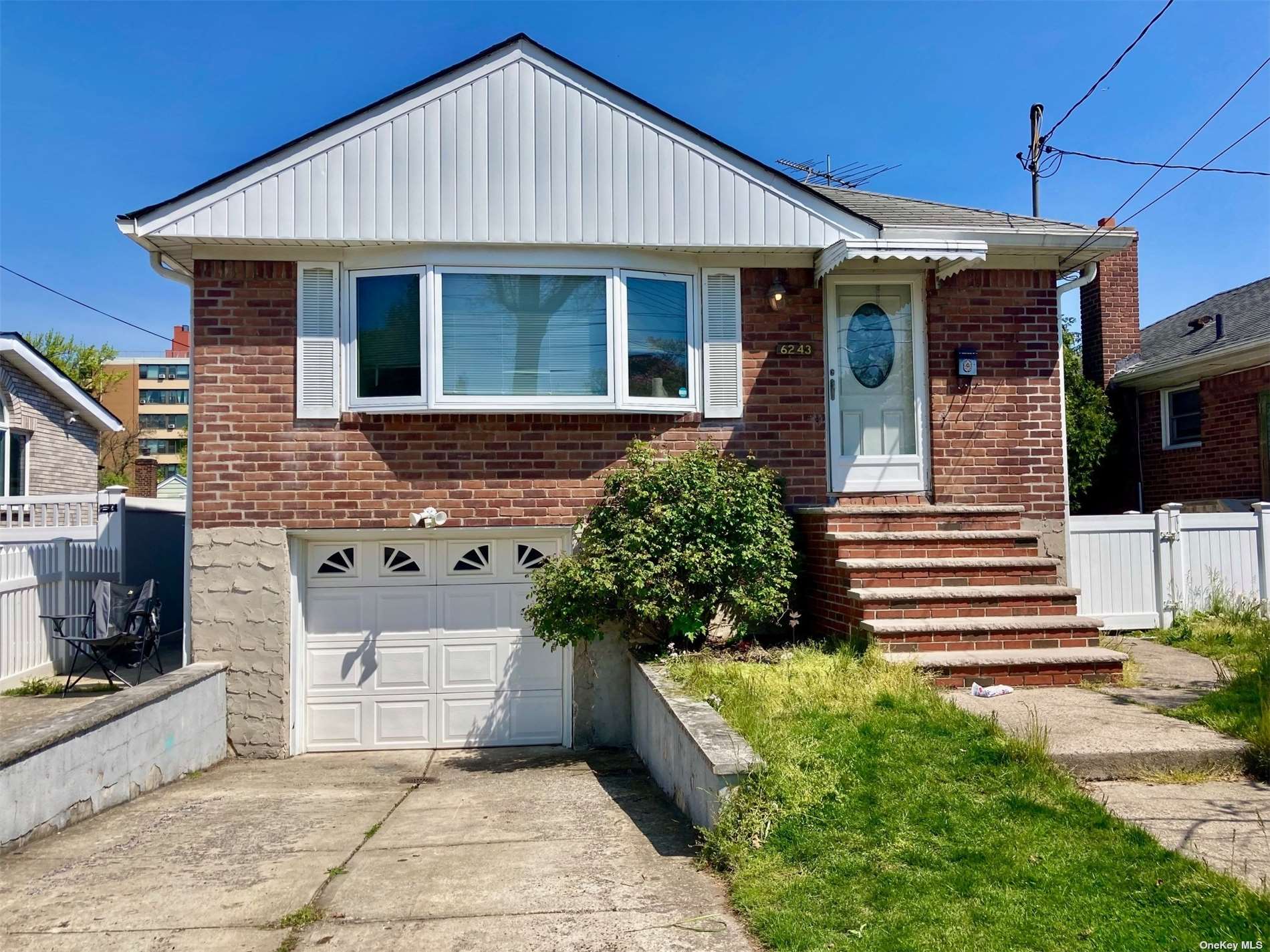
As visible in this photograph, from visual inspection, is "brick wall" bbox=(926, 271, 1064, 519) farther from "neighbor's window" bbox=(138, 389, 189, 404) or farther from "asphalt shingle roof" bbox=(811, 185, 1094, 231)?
"neighbor's window" bbox=(138, 389, 189, 404)

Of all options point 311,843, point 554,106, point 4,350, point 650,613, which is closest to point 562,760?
point 650,613

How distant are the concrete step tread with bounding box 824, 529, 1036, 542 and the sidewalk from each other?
159 centimetres

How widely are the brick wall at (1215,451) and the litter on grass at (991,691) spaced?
27.7 ft

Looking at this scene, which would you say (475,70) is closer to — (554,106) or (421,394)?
(554,106)

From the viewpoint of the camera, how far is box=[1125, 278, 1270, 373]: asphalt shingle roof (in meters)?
13.2

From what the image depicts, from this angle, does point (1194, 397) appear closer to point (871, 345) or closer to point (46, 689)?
point (871, 345)

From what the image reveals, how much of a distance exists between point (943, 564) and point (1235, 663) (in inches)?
88.0

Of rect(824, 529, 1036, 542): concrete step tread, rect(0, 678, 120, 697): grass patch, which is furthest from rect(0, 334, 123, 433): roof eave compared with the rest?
rect(824, 529, 1036, 542): concrete step tread

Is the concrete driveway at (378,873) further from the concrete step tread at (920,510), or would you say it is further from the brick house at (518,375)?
the concrete step tread at (920,510)

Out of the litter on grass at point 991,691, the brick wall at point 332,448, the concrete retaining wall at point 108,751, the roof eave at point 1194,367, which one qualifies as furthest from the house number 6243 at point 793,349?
the roof eave at point 1194,367

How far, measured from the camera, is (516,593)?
886 centimetres

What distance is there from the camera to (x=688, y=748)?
537cm

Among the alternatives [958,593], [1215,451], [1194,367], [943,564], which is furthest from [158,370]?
[958,593]

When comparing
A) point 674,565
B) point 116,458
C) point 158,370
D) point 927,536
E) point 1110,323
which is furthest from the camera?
point 158,370
